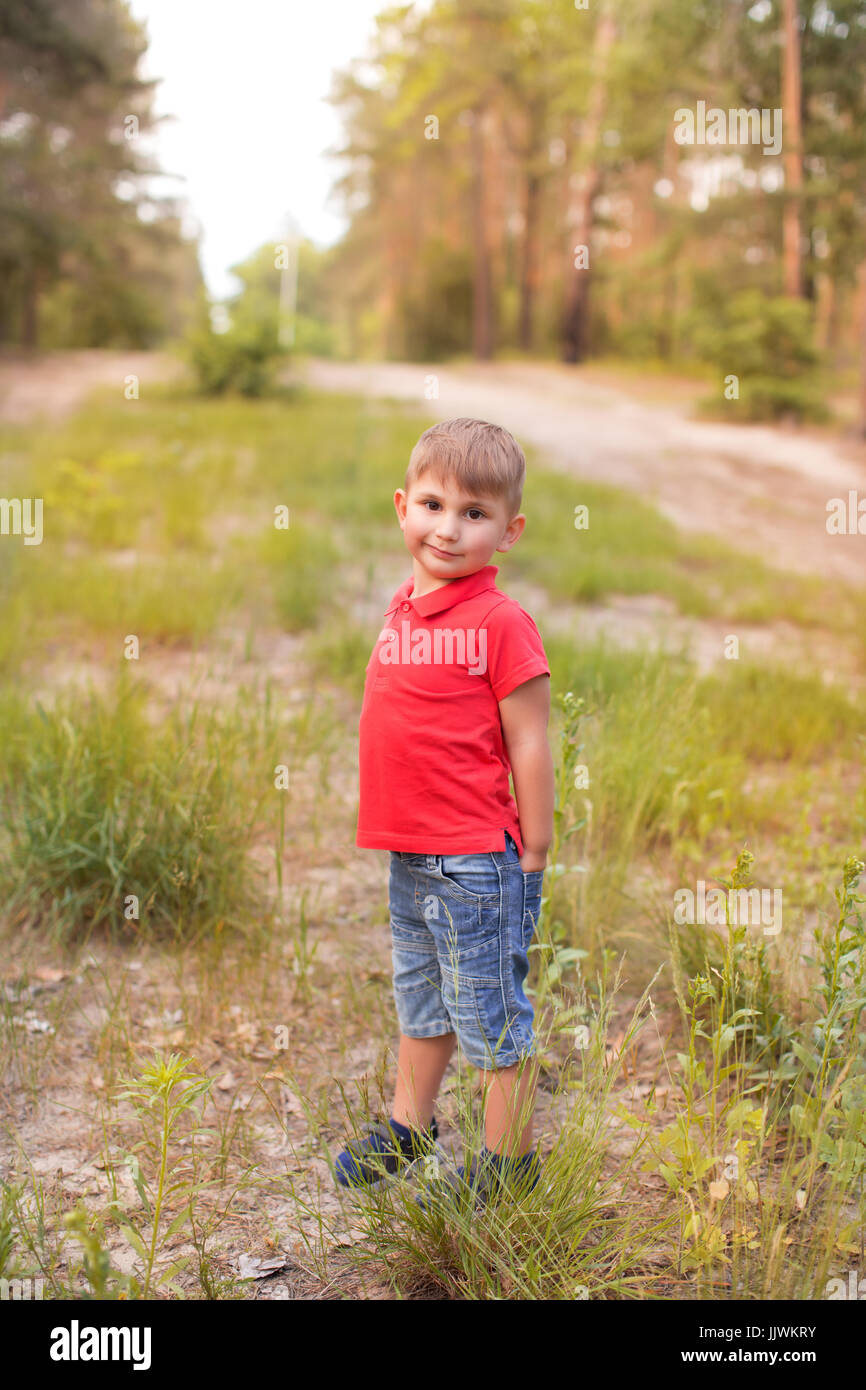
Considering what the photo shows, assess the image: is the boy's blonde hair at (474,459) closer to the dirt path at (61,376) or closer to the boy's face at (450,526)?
the boy's face at (450,526)

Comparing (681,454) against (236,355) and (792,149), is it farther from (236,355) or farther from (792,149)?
(792,149)

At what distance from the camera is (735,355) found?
50.5 ft

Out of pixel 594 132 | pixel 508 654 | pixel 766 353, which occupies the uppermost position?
pixel 594 132

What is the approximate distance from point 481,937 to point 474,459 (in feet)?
2.96

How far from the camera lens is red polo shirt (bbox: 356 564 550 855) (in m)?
1.93

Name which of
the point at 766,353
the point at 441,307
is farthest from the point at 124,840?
the point at 441,307

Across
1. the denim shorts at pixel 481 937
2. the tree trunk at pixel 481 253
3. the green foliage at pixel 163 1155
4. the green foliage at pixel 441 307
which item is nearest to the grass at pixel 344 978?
the green foliage at pixel 163 1155

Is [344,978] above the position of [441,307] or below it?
below

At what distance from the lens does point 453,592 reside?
199 centimetres

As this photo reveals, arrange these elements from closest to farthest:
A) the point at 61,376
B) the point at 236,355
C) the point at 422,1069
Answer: the point at 422,1069 < the point at 236,355 < the point at 61,376

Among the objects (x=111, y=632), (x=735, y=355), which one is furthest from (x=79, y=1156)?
(x=735, y=355)

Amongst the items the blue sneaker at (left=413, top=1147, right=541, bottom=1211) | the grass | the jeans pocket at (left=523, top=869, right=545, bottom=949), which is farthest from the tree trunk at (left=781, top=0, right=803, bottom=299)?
the blue sneaker at (left=413, top=1147, right=541, bottom=1211)

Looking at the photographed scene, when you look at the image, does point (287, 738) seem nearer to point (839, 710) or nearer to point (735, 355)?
point (839, 710)

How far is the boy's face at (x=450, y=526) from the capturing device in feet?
6.29
